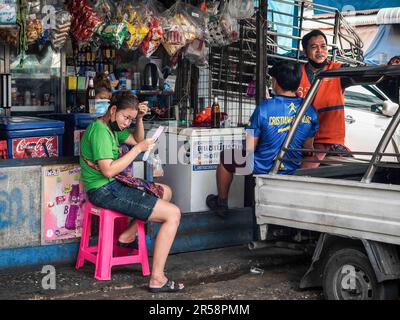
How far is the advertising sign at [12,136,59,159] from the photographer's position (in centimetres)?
602

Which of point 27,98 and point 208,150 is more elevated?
point 27,98

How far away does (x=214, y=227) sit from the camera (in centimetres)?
657

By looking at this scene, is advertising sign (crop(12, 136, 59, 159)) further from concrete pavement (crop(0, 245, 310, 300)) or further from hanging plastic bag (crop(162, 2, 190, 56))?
hanging plastic bag (crop(162, 2, 190, 56))

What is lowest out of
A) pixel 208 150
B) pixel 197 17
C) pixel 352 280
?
pixel 352 280

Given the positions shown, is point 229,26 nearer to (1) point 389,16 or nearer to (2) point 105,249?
(2) point 105,249

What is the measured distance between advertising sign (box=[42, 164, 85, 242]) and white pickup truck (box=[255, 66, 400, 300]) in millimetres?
1649

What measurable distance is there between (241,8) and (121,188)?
3091 mm

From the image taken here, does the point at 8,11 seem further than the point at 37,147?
No

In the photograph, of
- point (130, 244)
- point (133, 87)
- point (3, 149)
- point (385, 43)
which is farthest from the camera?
point (385, 43)

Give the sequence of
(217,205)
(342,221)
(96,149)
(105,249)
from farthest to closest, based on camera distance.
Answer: (217,205)
(105,249)
(96,149)
(342,221)

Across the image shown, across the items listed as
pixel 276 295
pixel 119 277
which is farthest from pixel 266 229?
pixel 119 277

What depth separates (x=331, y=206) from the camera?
457 centimetres

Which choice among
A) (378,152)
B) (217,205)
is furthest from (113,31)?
(378,152)

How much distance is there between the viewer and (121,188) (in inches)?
209
